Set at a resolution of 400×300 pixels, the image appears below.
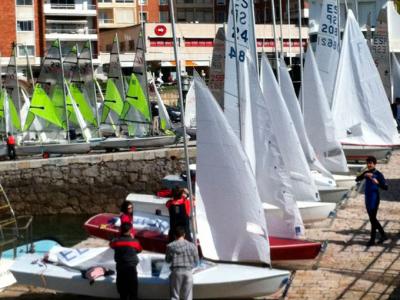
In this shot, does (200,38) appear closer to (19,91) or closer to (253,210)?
(19,91)

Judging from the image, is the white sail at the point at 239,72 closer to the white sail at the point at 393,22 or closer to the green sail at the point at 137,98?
the white sail at the point at 393,22

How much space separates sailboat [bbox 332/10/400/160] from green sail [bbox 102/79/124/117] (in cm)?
1345

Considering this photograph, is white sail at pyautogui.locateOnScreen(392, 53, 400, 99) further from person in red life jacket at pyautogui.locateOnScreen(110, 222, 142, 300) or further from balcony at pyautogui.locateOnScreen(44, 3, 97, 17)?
balcony at pyautogui.locateOnScreen(44, 3, 97, 17)

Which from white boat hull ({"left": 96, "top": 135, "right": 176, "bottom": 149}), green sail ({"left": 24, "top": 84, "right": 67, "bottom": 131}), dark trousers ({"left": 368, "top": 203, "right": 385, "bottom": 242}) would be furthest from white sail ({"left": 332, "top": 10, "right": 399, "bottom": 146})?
green sail ({"left": 24, "top": 84, "right": 67, "bottom": 131})

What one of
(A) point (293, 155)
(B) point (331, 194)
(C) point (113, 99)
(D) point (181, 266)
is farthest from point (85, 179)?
(D) point (181, 266)

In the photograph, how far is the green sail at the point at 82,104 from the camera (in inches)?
1489

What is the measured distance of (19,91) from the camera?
40.2 metres

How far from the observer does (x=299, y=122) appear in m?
21.8

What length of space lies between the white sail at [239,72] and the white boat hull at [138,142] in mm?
14329

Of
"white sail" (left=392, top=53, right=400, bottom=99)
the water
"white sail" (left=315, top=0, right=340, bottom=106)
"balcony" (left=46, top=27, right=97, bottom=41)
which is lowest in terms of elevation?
the water

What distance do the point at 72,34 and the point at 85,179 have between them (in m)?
40.0

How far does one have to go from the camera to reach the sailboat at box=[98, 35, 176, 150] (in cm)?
3309

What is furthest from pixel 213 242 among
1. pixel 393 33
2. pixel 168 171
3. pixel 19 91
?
pixel 19 91

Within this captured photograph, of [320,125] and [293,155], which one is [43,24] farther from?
[293,155]
